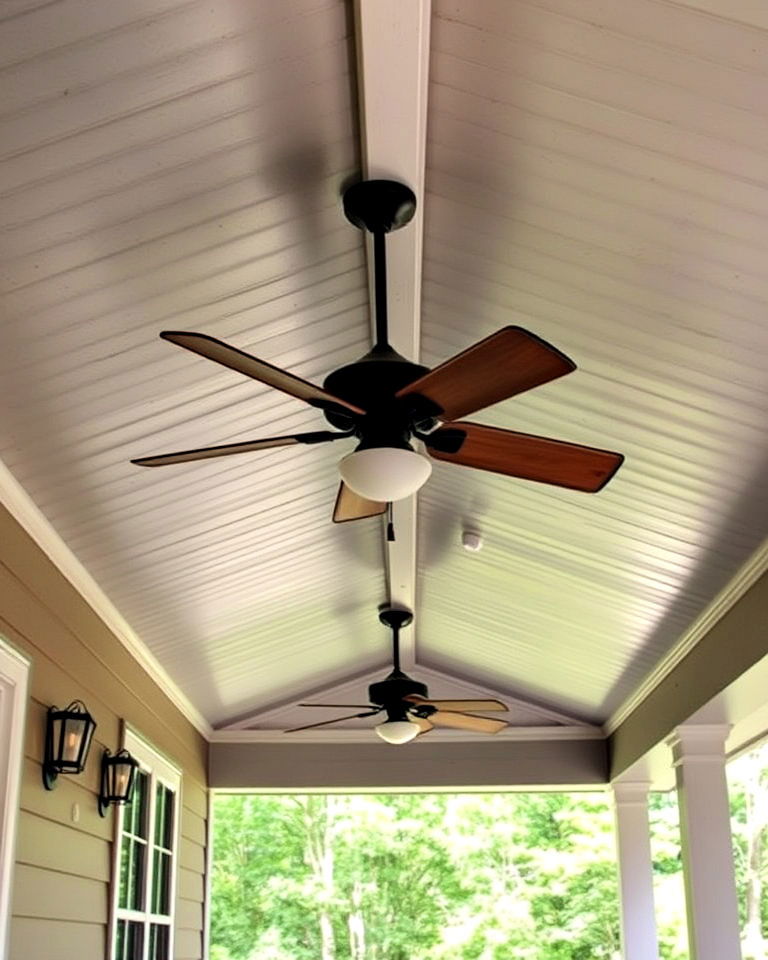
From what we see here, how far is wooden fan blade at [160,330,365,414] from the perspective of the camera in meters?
2.11

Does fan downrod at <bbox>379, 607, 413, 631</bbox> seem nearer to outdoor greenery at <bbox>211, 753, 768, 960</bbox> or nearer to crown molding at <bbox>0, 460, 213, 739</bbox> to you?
crown molding at <bbox>0, 460, 213, 739</bbox>

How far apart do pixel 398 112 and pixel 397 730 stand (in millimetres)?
3983

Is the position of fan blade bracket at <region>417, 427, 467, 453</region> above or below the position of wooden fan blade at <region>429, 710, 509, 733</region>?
above

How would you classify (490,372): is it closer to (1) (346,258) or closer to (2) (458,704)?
(1) (346,258)

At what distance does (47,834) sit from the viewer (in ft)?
12.7

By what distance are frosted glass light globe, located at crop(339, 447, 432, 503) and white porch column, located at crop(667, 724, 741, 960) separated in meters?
3.36

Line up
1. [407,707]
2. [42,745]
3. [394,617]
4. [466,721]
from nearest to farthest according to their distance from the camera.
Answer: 1. [42,745]
2. [407,707]
3. [466,721]
4. [394,617]

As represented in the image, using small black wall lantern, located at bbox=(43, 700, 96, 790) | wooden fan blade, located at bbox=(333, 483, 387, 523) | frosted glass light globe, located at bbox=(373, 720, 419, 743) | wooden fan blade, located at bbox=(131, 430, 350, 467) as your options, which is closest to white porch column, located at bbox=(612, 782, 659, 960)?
frosted glass light globe, located at bbox=(373, 720, 419, 743)

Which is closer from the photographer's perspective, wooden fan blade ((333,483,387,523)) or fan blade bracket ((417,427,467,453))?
fan blade bracket ((417,427,467,453))

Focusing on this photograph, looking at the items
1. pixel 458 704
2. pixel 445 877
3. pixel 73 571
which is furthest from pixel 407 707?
Answer: pixel 445 877

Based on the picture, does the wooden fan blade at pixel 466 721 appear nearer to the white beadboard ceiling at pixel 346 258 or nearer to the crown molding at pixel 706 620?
the crown molding at pixel 706 620

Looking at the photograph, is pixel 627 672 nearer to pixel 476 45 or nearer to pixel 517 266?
pixel 517 266

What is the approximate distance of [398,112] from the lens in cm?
231

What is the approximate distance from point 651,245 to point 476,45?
0.70 m
